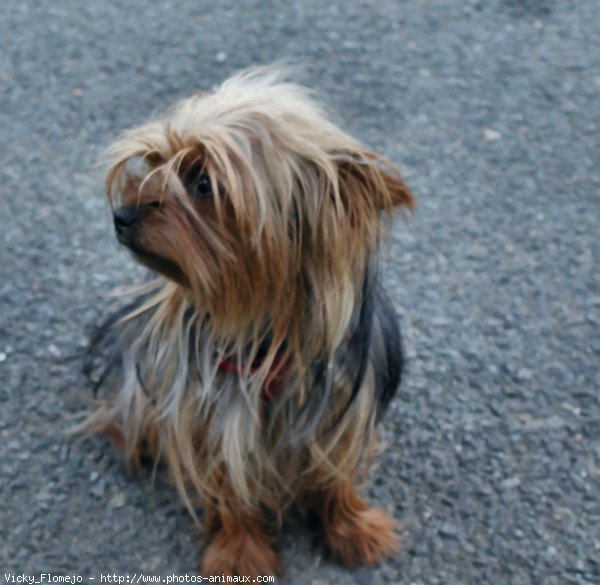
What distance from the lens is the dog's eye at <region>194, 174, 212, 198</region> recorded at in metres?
2.06

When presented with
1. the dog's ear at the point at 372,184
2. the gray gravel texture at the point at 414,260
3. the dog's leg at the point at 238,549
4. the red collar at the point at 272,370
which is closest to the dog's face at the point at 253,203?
the dog's ear at the point at 372,184

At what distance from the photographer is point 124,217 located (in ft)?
6.81

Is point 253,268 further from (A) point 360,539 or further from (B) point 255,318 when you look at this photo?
(A) point 360,539

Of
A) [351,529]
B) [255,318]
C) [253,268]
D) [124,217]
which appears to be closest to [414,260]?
[351,529]

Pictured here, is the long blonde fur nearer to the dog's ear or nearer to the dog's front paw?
the dog's ear

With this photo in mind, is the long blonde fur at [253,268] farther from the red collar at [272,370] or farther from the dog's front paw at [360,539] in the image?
the dog's front paw at [360,539]

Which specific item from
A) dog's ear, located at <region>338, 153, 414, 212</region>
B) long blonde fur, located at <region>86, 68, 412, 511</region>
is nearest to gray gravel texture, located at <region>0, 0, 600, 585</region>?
long blonde fur, located at <region>86, 68, 412, 511</region>

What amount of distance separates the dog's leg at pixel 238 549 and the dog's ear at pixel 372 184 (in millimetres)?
1118

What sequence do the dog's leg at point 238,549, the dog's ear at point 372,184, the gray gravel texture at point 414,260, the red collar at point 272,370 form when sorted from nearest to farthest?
the dog's ear at point 372,184 → the red collar at point 272,370 → the dog's leg at point 238,549 → the gray gravel texture at point 414,260

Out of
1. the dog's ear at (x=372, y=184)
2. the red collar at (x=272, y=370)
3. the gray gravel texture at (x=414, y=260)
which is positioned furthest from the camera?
the gray gravel texture at (x=414, y=260)

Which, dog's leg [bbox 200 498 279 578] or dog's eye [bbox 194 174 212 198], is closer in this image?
dog's eye [bbox 194 174 212 198]

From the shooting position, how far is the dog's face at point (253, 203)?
2.04 meters

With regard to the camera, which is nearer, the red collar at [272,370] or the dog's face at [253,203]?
the dog's face at [253,203]

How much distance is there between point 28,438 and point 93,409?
23cm
